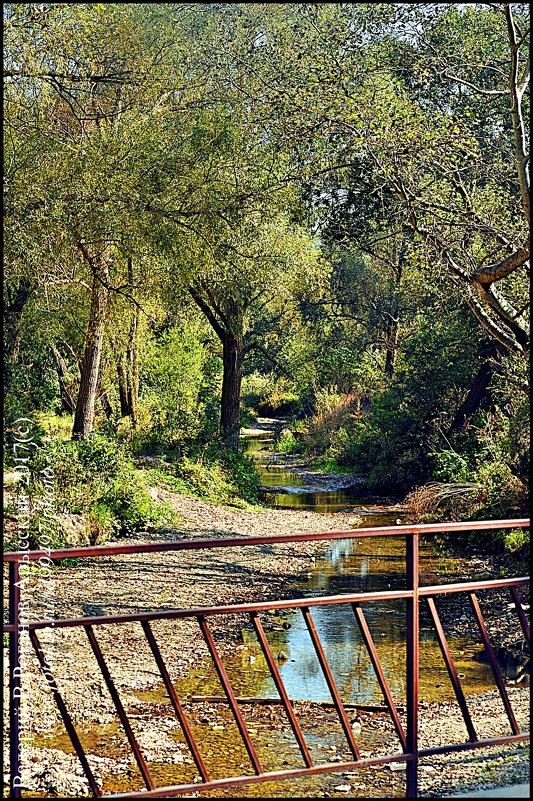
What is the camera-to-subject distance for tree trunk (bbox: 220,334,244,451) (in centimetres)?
2062

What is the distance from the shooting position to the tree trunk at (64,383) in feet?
74.0

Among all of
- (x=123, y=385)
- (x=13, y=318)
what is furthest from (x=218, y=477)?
(x=13, y=318)

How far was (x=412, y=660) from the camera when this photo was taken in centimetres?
369

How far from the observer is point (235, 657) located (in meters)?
8.22

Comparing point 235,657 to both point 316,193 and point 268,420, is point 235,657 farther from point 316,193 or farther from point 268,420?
point 268,420

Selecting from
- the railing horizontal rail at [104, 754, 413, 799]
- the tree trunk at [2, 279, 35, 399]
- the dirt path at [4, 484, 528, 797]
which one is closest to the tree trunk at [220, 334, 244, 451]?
the tree trunk at [2, 279, 35, 399]

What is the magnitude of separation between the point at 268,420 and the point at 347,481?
14010 mm

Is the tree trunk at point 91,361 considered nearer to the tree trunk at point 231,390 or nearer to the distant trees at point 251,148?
the distant trees at point 251,148

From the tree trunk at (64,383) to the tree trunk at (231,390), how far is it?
4.10 metres

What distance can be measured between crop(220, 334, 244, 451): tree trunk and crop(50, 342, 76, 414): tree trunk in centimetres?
410

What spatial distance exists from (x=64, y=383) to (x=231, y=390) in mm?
4751

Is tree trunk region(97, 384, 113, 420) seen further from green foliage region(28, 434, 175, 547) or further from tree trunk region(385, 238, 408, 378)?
tree trunk region(385, 238, 408, 378)

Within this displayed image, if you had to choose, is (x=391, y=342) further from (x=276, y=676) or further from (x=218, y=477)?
(x=276, y=676)

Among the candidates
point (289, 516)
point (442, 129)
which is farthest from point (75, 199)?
point (289, 516)
